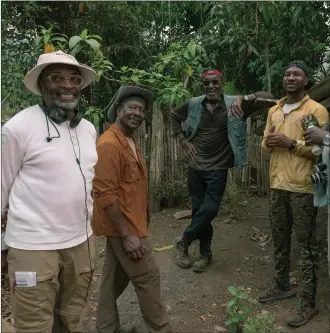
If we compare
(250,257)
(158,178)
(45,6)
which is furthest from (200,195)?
(45,6)

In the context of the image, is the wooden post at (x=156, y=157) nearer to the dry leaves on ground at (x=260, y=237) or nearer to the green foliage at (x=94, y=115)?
the green foliage at (x=94, y=115)

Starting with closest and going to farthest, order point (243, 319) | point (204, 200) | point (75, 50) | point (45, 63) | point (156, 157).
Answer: point (45, 63) < point (243, 319) < point (204, 200) < point (75, 50) < point (156, 157)

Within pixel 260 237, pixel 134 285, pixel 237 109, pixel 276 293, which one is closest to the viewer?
pixel 134 285

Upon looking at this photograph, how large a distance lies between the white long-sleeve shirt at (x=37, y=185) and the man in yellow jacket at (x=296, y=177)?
6.24 ft

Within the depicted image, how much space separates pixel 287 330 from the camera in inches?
134

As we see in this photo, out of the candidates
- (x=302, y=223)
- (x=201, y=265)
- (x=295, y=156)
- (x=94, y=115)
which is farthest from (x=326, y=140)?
(x=94, y=115)

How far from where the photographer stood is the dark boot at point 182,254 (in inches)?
183

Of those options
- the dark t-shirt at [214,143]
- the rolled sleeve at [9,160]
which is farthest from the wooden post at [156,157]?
the rolled sleeve at [9,160]

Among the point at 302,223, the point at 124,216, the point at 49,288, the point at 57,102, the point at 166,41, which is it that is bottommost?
the point at 49,288

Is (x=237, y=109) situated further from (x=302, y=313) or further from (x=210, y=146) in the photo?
(x=302, y=313)

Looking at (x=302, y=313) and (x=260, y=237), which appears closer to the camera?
(x=302, y=313)

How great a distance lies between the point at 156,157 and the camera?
6773mm

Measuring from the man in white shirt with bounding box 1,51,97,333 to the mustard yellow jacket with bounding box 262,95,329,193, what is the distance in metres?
1.78

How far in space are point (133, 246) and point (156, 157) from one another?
3.97m
